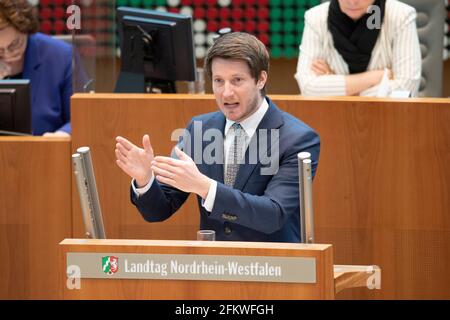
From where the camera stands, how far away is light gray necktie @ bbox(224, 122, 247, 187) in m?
3.32

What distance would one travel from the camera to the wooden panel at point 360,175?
13.9 ft

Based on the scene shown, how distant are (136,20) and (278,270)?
7.77ft

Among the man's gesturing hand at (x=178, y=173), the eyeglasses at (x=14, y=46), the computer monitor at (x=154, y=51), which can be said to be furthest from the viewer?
the eyeglasses at (x=14, y=46)

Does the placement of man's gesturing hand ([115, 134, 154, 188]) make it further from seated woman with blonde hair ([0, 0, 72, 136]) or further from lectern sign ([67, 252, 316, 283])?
seated woman with blonde hair ([0, 0, 72, 136])

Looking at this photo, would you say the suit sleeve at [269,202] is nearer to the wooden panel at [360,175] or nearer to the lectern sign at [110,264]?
the lectern sign at [110,264]

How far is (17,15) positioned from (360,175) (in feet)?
5.89

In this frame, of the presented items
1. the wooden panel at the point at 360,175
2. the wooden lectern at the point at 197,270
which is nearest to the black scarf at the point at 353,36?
the wooden panel at the point at 360,175

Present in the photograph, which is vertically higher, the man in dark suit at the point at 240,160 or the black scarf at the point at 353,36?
the black scarf at the point at 353,36

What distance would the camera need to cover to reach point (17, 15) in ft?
16.0

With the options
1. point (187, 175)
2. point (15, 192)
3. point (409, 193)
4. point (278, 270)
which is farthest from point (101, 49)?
point (278, 270)

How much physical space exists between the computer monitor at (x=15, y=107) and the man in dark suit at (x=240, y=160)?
Answer: 136cm

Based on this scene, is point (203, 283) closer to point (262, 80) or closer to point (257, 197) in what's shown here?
point (257, 197)

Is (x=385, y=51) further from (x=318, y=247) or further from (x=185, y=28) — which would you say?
(x=318, y=247)
